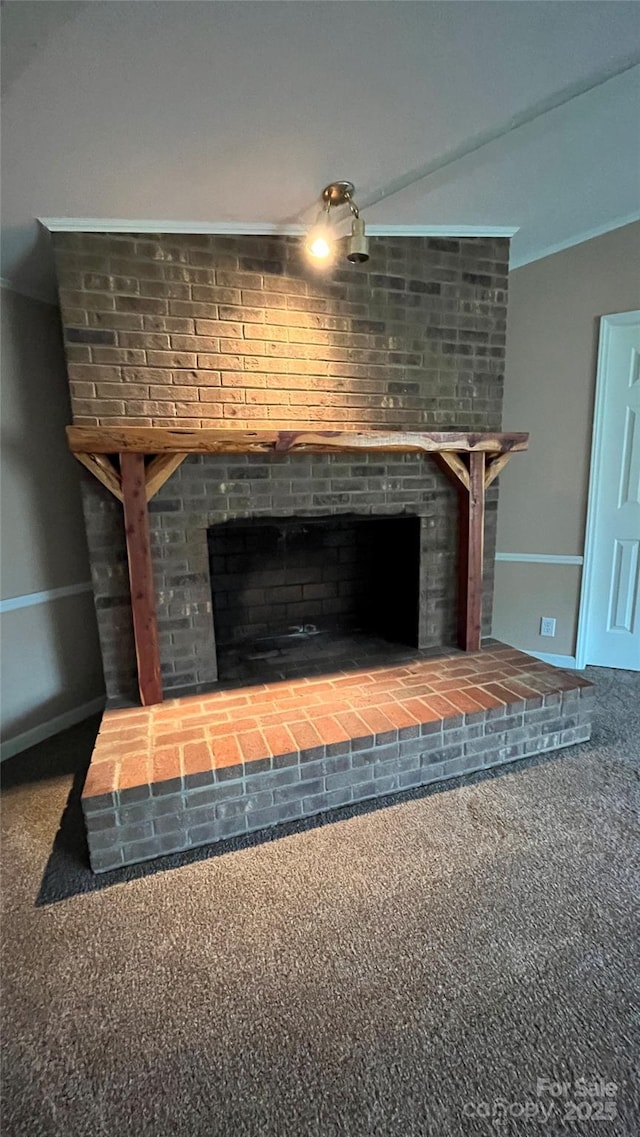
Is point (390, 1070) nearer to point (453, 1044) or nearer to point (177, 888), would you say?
point (453, 1044)

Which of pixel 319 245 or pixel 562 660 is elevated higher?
pixel 319 245

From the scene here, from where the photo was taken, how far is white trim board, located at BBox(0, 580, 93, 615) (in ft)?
7.88

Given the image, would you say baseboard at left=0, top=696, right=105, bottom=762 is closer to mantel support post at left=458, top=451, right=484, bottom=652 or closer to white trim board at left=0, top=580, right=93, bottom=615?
white trim board at left=0, top=580, right=93, bottom=615

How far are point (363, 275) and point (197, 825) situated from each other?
8.32 feet

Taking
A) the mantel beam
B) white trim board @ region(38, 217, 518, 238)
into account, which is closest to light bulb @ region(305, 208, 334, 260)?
white trim board @ region(38, 217, 518, 238)

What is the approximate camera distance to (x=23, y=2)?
3.74 ft

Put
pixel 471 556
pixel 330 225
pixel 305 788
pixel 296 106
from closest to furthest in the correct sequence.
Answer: pixel 296 106 → pixel 305 788 → pixel 330 225 → pixel 471 556

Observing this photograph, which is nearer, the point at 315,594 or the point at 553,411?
the point at 553,411

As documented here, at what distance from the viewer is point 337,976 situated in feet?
4.22

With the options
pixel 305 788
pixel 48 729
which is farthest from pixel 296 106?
pixel 48 729

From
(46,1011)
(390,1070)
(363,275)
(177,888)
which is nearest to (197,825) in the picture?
Answer: (177,888)

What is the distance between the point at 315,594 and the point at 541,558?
1525 mm

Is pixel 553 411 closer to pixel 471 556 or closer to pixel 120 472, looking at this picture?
pixel 471 556

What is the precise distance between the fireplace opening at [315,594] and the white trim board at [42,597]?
2.38 ft
